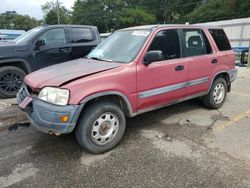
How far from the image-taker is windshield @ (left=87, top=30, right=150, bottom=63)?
12.6 feet

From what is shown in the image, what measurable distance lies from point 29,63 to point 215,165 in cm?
535

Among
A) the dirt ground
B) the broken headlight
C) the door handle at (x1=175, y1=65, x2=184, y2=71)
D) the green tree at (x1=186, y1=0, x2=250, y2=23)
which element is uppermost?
the green tree at (x1=186, y1=0, x2=250, y2=23)

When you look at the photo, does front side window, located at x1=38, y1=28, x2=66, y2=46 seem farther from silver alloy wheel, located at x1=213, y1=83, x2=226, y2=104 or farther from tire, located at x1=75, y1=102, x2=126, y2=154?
silver alloy wheel, located at x1=213, y1=83, x2=226, y2=104

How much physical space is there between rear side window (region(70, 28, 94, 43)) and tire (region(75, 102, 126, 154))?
4459mm

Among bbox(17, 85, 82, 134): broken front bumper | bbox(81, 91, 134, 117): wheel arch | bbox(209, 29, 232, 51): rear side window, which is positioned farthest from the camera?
bbox(209, 29, 232, 51): rear side window

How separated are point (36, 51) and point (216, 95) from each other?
476 cm

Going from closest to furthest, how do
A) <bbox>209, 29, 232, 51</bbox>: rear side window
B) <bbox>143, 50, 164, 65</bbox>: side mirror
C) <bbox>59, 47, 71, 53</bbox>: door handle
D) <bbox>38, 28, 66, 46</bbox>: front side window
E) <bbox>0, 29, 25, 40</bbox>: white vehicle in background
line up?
<bbox>143, 50, 164, 65</bbox>: side mirror
<bbox>209, 29, 232, 51</bbox>: rear side window
<bbox>38, 28, 66, 46</bbox>: front side window
<bbox>59, 47, 71, 53</bbox>: door handle
<bbox>0, 29, 25, 40</bbox>: white vehicle in background

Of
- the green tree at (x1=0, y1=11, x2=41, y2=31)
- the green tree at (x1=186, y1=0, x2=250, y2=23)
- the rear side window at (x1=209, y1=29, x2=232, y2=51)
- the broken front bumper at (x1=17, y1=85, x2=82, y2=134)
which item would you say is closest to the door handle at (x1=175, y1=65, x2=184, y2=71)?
the rear side window at (x1=209, y1=29, x2=232, y2=51)

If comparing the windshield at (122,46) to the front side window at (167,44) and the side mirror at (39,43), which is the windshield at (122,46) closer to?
the front side window at (167,44)

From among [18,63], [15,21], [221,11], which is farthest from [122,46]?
[15,21]

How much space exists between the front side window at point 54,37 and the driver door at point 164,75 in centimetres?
390

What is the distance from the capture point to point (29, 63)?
651 cm

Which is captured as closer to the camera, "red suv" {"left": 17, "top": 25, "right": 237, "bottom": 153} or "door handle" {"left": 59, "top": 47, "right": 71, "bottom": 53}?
"red suv" {"left": 17, "top": 25, "right": 237, "bottom": 153}

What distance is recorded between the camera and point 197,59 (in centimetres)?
459
